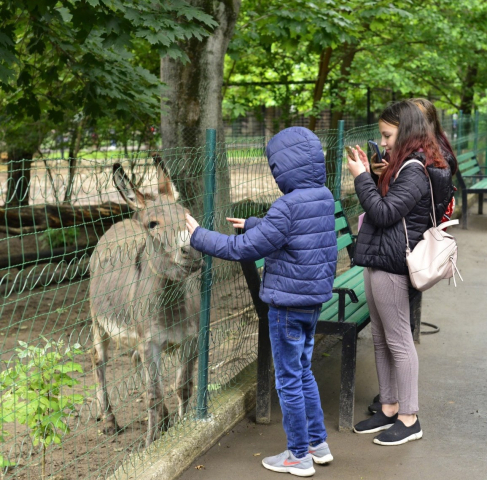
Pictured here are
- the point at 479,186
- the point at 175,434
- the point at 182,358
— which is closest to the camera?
the point at 175,434

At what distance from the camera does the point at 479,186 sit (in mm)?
11133

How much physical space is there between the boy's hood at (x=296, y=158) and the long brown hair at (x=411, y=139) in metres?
0.56

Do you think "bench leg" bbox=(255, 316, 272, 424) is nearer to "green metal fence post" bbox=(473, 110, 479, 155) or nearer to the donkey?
the donkey

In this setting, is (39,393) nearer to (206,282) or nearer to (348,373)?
(206,282)

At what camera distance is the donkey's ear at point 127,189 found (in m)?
3.46

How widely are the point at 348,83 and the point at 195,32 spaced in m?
8.39

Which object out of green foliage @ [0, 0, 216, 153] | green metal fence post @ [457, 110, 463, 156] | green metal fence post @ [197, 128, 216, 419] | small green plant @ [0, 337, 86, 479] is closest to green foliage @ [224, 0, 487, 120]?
green metal fence post @ [457, 110, 463, 156]

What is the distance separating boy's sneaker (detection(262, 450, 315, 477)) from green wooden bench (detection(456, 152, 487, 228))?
792cm

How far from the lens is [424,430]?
424 cm

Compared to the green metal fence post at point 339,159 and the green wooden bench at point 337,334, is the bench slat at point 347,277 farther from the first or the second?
the green metal fence post at point 339,159

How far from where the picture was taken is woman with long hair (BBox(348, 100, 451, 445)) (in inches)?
149

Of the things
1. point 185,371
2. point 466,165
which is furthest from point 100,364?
point 466,165

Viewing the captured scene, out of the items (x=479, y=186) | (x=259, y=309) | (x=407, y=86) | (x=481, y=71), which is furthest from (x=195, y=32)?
(x=481, y=71)

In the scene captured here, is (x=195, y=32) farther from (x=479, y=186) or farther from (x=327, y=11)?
(x=479, y=186)
